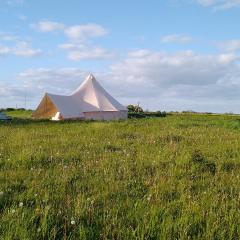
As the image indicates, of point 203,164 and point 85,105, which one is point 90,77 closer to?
point 85,105

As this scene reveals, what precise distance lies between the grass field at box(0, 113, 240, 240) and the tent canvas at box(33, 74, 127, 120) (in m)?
29.1

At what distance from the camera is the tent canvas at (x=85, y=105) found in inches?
1677

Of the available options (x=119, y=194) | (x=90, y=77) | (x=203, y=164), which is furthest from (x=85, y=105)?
(x=119, y=194)

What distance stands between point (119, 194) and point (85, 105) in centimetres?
3618

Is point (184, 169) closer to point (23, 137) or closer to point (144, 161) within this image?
point (144, 161)

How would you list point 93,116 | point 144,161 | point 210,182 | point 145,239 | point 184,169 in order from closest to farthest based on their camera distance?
point 145,239 → point 210,182 → point 184,169 → point 144,161 → point 93,116

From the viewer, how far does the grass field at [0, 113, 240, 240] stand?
19.5 ft

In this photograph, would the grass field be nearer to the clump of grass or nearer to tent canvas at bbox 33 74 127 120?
the clump of grass

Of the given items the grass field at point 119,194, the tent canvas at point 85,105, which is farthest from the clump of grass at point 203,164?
the tent canvas at point 85,105

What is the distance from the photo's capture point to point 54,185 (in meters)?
8.30

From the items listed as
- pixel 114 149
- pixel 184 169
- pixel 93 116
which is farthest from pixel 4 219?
pixel 93 116

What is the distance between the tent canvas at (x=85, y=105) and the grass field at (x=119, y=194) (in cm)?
2910

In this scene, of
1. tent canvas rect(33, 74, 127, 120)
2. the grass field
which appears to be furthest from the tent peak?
the grass field

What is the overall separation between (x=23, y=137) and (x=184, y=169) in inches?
330
